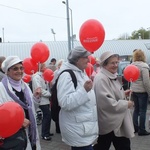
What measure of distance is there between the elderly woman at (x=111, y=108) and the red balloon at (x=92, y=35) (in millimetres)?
343

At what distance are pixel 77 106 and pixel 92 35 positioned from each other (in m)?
1.32

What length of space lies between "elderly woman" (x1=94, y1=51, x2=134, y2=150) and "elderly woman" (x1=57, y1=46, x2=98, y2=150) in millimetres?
250

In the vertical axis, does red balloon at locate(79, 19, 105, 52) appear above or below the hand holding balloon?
above

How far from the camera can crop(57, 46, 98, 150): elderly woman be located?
278cm

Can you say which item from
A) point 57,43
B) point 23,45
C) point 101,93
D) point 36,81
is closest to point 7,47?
point 23,45

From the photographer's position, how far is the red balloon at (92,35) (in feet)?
12.1

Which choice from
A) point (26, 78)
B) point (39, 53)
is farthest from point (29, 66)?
point (39, 53)

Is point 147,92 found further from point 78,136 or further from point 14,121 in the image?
point 14,121

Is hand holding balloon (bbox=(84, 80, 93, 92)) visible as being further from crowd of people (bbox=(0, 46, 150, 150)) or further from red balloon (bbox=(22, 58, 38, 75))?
red balloon (bbox=(22, 58, 38, 75))

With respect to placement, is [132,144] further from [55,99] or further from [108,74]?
[55,99]

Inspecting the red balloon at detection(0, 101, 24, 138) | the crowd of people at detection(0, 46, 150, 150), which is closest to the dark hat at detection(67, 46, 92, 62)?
the crowd of people at detection(0, 46, 150, 150)

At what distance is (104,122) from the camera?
3.29 meters

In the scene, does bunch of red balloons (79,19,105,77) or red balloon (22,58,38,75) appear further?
red balloon (22,58,38,75)

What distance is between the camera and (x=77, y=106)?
9.11ft
